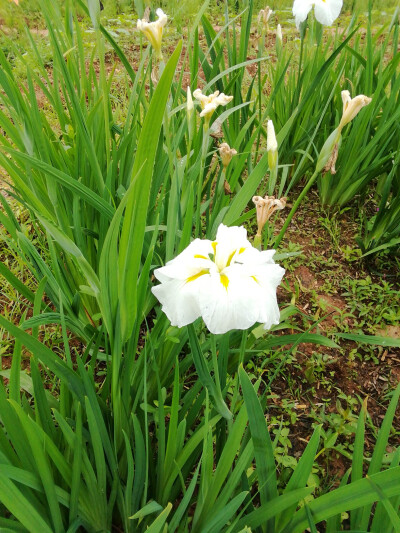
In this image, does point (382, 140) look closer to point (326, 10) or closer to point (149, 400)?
point (326, 10)

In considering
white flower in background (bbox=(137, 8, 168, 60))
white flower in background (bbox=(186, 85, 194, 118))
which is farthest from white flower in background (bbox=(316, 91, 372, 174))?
white flower in background (bbox=(137, 8, 168, 60))

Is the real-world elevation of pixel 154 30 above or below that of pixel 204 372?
above

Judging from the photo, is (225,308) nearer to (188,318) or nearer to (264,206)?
(188,318)

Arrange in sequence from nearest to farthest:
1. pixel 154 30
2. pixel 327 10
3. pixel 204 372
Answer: pixel 204 372 < pixel 154 30 < pixel 327 10

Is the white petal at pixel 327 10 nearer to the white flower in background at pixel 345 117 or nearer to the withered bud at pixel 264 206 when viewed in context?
the white flower in background at pixel 345 117

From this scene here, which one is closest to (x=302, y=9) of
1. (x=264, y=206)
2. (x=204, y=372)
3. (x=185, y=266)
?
(x=264, y=206)

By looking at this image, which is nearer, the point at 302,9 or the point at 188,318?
the point at 188,318

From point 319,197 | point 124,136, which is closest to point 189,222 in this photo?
point 124,136

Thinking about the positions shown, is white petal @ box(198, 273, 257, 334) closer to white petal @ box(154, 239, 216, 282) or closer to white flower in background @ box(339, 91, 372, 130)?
white petal @ box(154, 239, 216, 282)

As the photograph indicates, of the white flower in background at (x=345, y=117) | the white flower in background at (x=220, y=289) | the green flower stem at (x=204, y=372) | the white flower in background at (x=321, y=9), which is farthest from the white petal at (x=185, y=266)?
the white flower in background at (x=321, y=9)
